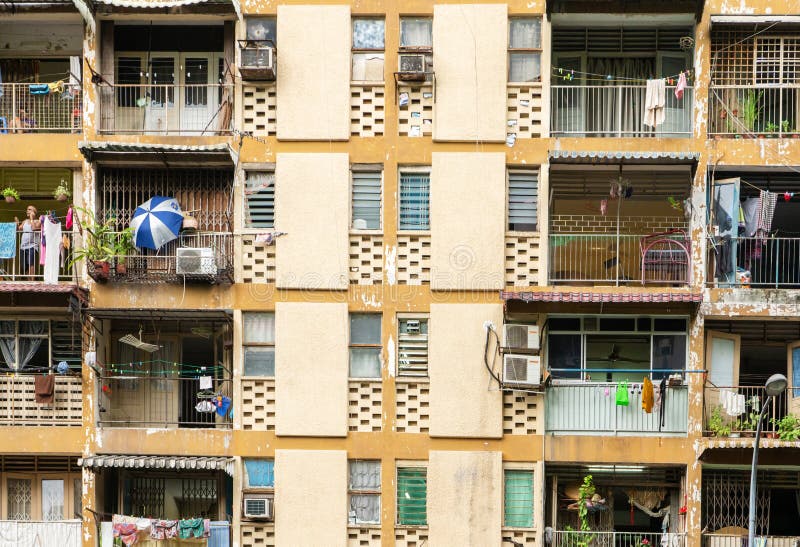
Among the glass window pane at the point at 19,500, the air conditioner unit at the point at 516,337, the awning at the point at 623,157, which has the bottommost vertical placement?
the glass window pane at the point at 19,500

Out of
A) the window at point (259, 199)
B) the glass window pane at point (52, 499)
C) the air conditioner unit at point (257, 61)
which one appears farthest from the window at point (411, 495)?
the air conditioner unit at point (257, 61)

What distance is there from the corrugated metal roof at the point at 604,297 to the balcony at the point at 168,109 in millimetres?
6430

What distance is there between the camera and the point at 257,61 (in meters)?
14.0

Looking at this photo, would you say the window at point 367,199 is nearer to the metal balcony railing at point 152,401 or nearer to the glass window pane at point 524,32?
the glass window pane at point 524,32

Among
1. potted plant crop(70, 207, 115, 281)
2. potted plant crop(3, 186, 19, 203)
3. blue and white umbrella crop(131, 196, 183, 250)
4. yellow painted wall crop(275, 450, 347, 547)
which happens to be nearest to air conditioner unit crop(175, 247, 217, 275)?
blue and white umbrella crop(131, 196, 183, 250)

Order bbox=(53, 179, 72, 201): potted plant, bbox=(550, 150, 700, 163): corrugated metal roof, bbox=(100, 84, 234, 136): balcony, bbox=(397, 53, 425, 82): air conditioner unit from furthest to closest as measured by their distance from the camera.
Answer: bbox=(100, 84, 234, 136): balcony, bbox=(53, 179, 72, 201): potted plant, bbox=(397, 53, 425, 82): air conditioner unit, bbox=(550, 150, 700, 163): corrugated metal roof

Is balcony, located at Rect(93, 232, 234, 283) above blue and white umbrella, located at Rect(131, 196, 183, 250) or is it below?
below

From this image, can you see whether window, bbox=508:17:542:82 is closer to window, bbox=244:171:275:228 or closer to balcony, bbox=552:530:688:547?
window, bbox=244:171:275:228

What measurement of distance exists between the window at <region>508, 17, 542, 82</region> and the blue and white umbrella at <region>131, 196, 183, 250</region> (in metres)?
6.40

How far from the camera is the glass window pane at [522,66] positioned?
1434 cm

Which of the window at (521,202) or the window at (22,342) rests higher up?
the window at (521,202)

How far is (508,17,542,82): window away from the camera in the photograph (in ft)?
47.1

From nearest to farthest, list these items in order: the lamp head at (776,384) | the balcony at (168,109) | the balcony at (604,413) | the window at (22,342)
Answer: the lamp head at (776,384) < the balcony at (604,413) < the window at (22,342) < the balcony at (168,109)

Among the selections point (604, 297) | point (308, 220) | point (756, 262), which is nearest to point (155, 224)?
point (308, 220)
